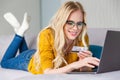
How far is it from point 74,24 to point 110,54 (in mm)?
515

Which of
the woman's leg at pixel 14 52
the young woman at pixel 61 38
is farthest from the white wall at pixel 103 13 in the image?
the young woman at pixel 61 38

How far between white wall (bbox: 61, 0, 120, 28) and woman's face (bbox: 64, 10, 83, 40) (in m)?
1.45

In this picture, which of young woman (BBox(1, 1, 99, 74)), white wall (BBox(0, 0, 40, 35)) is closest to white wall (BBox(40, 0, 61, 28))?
white wall (BBox(0, 0, 40, 35))

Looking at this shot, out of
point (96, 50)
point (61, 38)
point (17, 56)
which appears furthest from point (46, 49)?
point (17, 56)

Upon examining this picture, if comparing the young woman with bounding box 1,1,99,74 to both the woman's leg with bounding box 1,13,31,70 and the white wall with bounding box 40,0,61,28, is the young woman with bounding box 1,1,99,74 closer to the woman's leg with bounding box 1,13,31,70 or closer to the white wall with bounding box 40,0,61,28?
the woman's leg with bounding box 1,13,31,70

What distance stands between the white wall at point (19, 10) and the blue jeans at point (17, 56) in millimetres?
998

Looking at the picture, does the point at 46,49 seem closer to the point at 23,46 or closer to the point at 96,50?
the point at 96,50

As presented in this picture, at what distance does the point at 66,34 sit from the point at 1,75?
0.55 metres

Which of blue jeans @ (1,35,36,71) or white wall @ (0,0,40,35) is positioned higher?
white wall @ (0,0,40,35)

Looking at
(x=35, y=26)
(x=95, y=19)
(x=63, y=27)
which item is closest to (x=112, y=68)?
(x=63, y=27)

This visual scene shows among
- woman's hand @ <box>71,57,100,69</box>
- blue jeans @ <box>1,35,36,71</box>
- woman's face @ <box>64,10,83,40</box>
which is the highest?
woman's face @ <box>64,10,83,40</box>

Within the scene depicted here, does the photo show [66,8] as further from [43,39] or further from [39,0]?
[39,0]

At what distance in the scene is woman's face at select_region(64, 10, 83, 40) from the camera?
1.51 meters

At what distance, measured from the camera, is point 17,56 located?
216 centimetres
